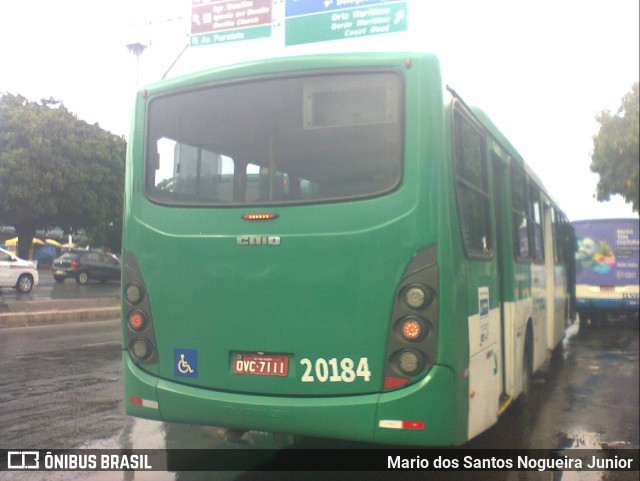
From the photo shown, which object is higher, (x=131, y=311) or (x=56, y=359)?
(x=131, y=311)

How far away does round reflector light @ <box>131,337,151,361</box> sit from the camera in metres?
4.84

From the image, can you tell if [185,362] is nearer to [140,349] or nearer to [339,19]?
[140,349]

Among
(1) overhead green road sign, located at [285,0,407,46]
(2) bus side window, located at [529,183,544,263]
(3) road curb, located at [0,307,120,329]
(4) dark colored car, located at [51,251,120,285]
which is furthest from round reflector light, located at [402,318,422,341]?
(4) dark colored car, located at [51,251,120,285]

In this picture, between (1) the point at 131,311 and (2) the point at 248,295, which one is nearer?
(2) the point at 248,295

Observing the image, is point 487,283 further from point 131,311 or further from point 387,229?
point 131,311

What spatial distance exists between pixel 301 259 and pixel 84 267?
31.4 meters

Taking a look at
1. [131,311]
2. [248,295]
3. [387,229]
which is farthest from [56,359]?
[387,229]

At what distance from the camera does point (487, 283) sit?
17.9 ft

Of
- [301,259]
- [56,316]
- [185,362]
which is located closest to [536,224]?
[301,259]

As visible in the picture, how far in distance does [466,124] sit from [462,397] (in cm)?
198

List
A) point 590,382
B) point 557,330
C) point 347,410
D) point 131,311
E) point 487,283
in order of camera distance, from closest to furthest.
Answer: point 347,410 < point 131,311 < point 487,283 < point 590,382 < point 557,330

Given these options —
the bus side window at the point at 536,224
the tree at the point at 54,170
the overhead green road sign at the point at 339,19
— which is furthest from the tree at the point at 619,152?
the tree at the point at 54,170

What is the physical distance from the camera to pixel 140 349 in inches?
192

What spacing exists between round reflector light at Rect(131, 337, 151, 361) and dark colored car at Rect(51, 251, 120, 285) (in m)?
30.4
